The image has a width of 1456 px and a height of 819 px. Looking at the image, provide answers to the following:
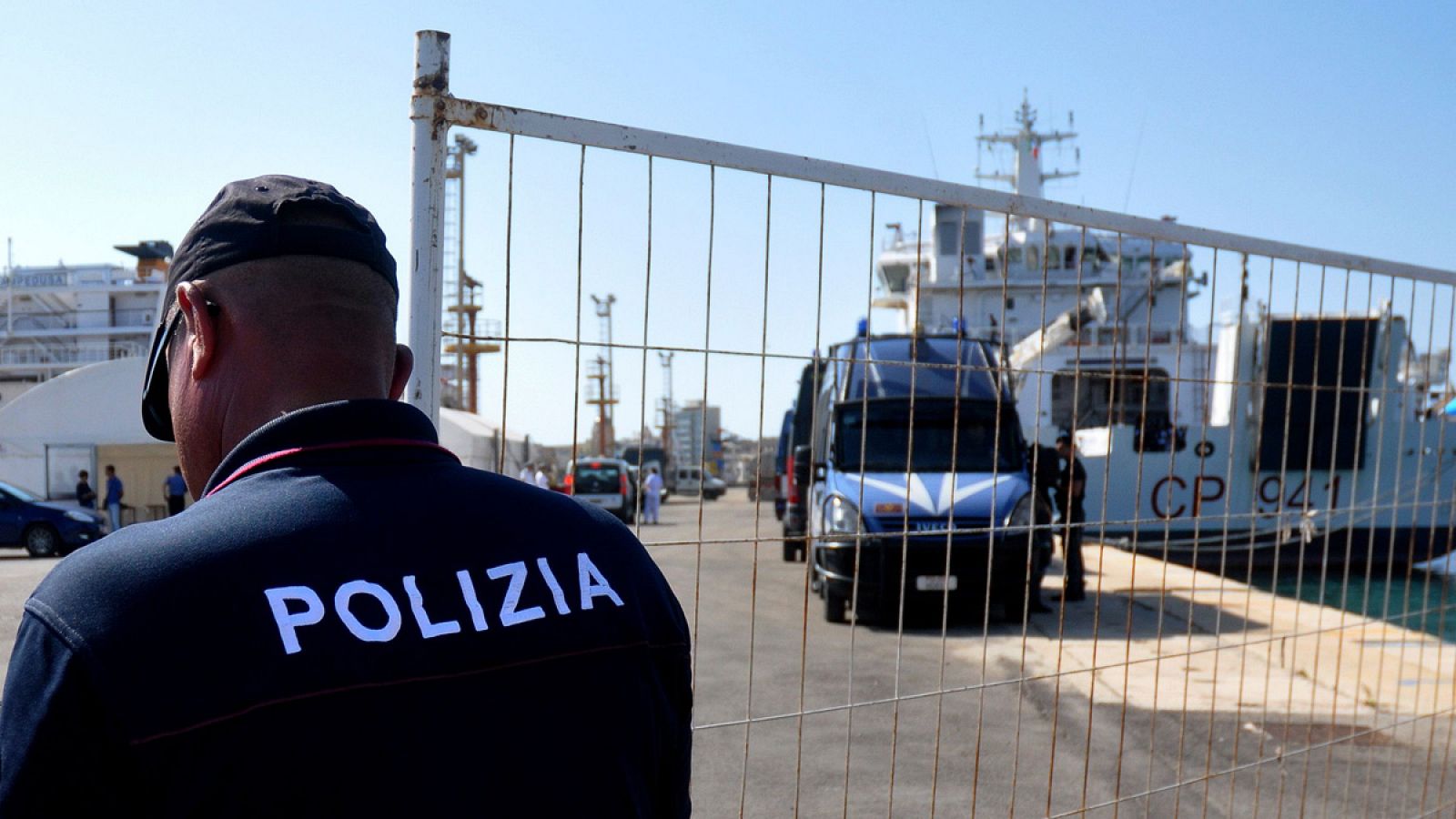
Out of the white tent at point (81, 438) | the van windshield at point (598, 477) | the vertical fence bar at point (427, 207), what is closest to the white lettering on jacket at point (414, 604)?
the vertical fence bar at point (427, 207)

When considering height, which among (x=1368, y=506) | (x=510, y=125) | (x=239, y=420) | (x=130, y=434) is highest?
(x=510, y=125)

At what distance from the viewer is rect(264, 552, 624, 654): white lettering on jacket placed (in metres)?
1.03

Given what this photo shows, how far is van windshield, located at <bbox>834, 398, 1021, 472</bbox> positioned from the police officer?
1587mm

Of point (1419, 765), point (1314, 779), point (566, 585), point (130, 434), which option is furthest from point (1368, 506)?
point (130, 434)

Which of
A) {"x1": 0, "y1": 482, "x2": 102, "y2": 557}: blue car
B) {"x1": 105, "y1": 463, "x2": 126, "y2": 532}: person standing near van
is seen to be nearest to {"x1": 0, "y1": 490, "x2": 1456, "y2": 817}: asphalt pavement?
{"x1": 0, "y1": 482, "x2": 102, "y2": 557}: blue car

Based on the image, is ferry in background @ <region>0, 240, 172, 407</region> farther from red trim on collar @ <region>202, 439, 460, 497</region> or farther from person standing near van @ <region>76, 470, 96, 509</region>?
red trim on collar @ <region>202, 439, 460, 497</region>

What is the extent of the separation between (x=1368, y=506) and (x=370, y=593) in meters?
3.89

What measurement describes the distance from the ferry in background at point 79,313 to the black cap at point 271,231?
159 feet

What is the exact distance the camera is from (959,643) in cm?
837

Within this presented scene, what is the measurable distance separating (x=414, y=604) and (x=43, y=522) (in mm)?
14082

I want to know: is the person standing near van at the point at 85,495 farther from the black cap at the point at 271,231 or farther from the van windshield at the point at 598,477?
the black cap at the point at 271,231

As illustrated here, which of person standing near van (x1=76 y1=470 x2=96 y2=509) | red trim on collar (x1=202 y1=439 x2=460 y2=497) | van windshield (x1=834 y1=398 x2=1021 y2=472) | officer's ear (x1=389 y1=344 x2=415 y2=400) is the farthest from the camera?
person standing near van (x1=76 y1=470 x2=96 y2=509)

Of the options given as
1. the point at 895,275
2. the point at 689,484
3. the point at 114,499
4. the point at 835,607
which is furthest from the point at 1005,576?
the point at 689,484

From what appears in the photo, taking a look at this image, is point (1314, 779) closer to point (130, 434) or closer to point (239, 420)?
point (239, 420)
